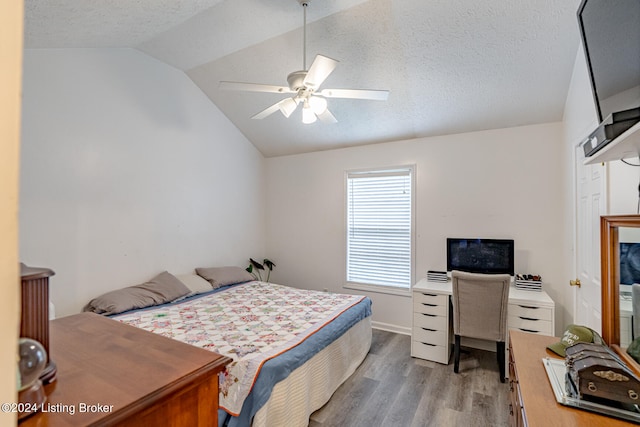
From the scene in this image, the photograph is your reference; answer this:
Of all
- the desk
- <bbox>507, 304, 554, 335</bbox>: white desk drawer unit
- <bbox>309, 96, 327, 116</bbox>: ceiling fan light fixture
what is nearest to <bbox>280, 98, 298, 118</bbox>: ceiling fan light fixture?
<bbox>309, 96, 327, 116</bbox>: ceiling fan light fixture

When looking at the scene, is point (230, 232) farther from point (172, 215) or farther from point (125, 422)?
point (125, 422)

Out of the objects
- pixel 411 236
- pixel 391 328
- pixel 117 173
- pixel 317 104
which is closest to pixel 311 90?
pixel 317 104

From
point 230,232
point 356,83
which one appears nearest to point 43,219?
point 230,232

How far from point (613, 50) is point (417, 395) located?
2.49 meters

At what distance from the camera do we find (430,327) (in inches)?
119

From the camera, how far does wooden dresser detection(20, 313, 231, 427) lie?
60 centimetres

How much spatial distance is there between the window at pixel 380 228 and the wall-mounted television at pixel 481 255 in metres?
0.54

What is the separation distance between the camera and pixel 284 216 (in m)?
4.77

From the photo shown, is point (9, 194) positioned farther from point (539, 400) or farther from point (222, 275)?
point (222, 275)

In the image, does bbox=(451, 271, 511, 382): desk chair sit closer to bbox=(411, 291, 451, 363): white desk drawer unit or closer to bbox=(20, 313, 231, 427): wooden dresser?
bbox=(411, 291, 451, 363): white desk drawer unit

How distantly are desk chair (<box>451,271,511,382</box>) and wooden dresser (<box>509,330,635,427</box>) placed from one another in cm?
107

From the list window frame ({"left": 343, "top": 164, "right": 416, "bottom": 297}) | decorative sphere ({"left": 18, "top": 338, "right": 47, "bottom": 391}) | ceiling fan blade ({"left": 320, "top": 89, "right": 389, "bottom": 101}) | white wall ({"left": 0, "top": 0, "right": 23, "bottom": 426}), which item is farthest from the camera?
window frame ({"left": 343, "top": 164, "right": 416, "bottom": 297})

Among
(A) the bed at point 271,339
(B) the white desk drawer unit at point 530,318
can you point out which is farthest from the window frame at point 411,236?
(B) the white desk drawer unit at point 530,318

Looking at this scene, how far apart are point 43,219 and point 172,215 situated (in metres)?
1.17
